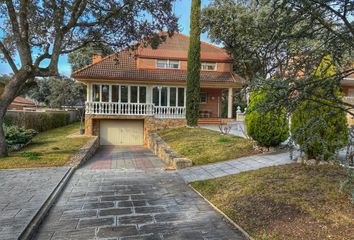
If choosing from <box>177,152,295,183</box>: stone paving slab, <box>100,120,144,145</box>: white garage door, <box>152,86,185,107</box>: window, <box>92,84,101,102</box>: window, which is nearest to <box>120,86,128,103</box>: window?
<box>92,84,101,102</box>: window

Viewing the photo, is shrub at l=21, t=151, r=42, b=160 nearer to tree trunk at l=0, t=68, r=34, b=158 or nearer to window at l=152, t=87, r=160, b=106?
tree trunk at l=0, t=68, r=34, b=158

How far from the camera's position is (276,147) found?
27.7ft

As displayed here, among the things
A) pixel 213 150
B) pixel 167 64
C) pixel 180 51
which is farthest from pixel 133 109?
pixel 213 150

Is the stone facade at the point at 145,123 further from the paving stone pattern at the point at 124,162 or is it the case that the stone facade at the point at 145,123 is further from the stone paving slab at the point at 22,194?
the stone paving slab at the point at 22,194

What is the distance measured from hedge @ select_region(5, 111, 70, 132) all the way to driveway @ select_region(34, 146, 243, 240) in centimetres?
1337

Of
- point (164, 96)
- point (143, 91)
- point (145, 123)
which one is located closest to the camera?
point (145, 123)

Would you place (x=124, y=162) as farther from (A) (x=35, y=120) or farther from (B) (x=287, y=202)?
(A) (x=35, y=120)

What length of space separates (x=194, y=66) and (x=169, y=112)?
3.77 meters

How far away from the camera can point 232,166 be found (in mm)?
7414

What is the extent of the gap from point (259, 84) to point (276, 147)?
21.0 ft

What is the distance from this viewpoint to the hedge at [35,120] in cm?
1766

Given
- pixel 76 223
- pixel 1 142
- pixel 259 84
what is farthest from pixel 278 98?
pixel 1 142

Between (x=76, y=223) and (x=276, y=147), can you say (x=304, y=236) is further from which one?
(x=276, y=147)

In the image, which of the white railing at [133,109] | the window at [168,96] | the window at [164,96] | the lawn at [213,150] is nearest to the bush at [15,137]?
the white railing at [133,109]
